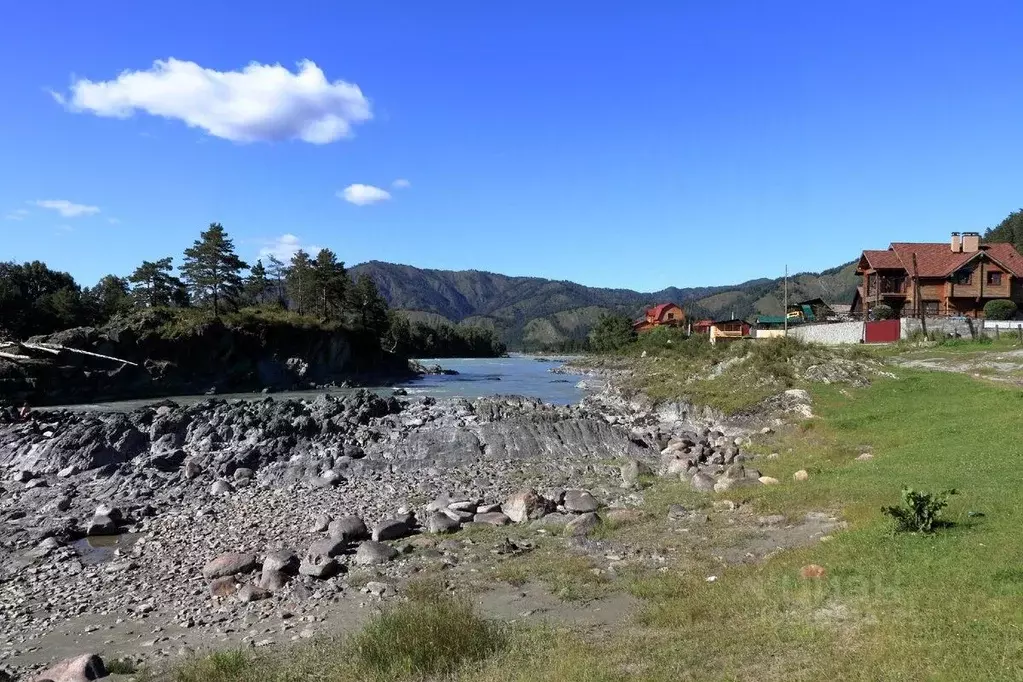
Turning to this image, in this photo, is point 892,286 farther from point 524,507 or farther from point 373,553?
point 373,553

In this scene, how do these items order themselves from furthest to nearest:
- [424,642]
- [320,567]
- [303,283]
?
[303,283] < [320,567] < [424,642]

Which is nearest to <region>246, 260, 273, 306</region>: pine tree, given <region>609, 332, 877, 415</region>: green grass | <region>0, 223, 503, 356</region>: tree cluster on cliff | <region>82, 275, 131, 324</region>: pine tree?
<region>0, 223, 503, 356</region>: tree cluster on cliff

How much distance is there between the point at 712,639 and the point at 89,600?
43.7ft

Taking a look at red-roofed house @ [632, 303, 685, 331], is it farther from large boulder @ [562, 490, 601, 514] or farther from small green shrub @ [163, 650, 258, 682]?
small green shrub @ [163, 650, 258, 682]

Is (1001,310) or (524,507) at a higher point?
(1001,310)

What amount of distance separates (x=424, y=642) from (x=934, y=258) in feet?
230

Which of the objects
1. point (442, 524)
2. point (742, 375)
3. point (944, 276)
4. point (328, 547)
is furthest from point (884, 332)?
point (328, 547)

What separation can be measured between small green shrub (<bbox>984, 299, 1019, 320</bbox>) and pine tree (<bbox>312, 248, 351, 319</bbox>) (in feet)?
259

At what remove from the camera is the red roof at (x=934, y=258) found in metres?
61.5

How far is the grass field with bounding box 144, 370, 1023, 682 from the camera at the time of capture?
307 inches

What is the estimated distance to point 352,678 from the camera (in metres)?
9.18

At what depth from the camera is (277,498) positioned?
23.9m

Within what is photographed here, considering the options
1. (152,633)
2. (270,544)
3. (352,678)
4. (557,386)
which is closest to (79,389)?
(557,386)

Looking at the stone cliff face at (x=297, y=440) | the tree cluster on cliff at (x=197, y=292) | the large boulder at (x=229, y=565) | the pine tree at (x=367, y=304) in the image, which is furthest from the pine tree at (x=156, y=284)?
the large boulder at (x=229, y=565)
